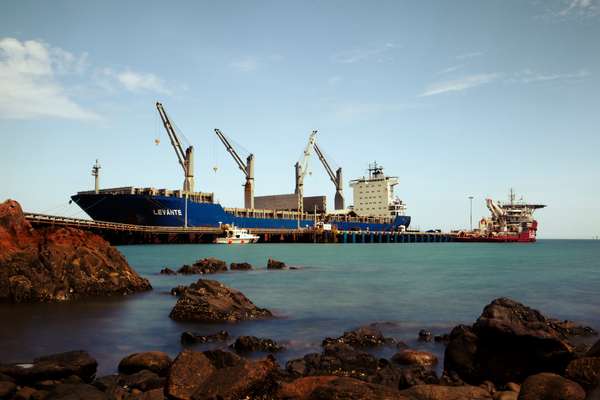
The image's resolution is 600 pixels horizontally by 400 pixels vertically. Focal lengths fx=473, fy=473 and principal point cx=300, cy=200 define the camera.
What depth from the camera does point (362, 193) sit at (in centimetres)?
13950

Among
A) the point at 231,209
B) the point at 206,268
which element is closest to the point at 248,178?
the point at 231,209

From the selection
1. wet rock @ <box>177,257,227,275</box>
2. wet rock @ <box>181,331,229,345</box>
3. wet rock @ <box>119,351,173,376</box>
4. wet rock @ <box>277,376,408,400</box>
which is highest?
wet rock @ <box>277,376,408,400</box>

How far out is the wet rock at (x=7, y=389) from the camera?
770cm

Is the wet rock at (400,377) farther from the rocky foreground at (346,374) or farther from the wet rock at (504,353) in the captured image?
the wet rock at (504,353)

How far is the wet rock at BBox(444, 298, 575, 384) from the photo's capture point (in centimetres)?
901

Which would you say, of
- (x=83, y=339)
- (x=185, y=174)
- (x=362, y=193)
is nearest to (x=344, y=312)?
(x=83, y=339)

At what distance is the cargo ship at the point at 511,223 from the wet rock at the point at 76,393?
149 meters

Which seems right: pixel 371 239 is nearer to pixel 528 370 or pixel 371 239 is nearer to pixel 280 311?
pixel 280 311

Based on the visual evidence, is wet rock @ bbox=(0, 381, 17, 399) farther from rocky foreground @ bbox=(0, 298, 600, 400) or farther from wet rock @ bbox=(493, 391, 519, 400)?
wet rock @ bbox=(493, 391, 519, 400)

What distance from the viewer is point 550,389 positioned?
22.3 feet

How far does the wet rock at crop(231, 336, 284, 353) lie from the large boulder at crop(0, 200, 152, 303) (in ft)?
36.9

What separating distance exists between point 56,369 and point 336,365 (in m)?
5.53

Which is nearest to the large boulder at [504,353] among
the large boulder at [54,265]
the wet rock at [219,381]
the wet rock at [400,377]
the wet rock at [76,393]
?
the wet rock at [400,377]

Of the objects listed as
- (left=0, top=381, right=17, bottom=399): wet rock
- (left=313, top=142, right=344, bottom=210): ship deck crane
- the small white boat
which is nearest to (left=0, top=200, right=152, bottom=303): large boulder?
(left=0, top=381, right=17, bottom=399): wet rock
